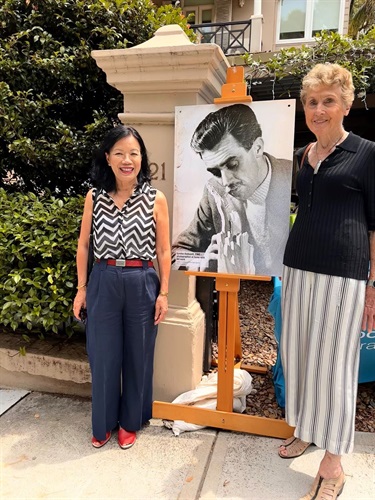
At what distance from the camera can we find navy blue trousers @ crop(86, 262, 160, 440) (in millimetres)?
2084

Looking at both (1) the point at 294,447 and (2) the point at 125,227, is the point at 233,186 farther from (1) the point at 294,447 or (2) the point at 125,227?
(1) the point at 294,447

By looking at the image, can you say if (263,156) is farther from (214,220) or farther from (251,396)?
(251,396)

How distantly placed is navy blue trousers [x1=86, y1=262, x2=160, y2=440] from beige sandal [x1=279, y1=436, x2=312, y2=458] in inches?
33.9

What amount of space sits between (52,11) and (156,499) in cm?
345

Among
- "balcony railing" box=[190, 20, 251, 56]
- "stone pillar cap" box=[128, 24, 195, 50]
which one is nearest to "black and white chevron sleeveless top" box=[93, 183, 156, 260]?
"stone pillar cap" box=[128, 24, 195, 50]

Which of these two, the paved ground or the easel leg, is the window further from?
the paved ground

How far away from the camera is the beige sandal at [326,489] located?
1840 millimetres

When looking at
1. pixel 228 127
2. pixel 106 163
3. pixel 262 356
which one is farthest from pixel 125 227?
pixel 262 356

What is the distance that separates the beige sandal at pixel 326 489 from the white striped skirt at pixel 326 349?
171 mm

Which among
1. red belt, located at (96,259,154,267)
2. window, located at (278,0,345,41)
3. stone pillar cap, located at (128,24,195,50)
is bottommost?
red belt, located at (96,259,154,267)

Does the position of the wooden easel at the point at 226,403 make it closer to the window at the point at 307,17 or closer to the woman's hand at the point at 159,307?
the woman's hand at the point at 159,307

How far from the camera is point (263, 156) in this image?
215 cm

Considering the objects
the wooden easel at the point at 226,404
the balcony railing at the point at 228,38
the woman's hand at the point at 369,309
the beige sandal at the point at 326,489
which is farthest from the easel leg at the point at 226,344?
the balcony railing at the point at 228,38

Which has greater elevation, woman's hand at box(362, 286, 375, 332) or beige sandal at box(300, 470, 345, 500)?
woman's hand at box(362, 286, 375, 332)
